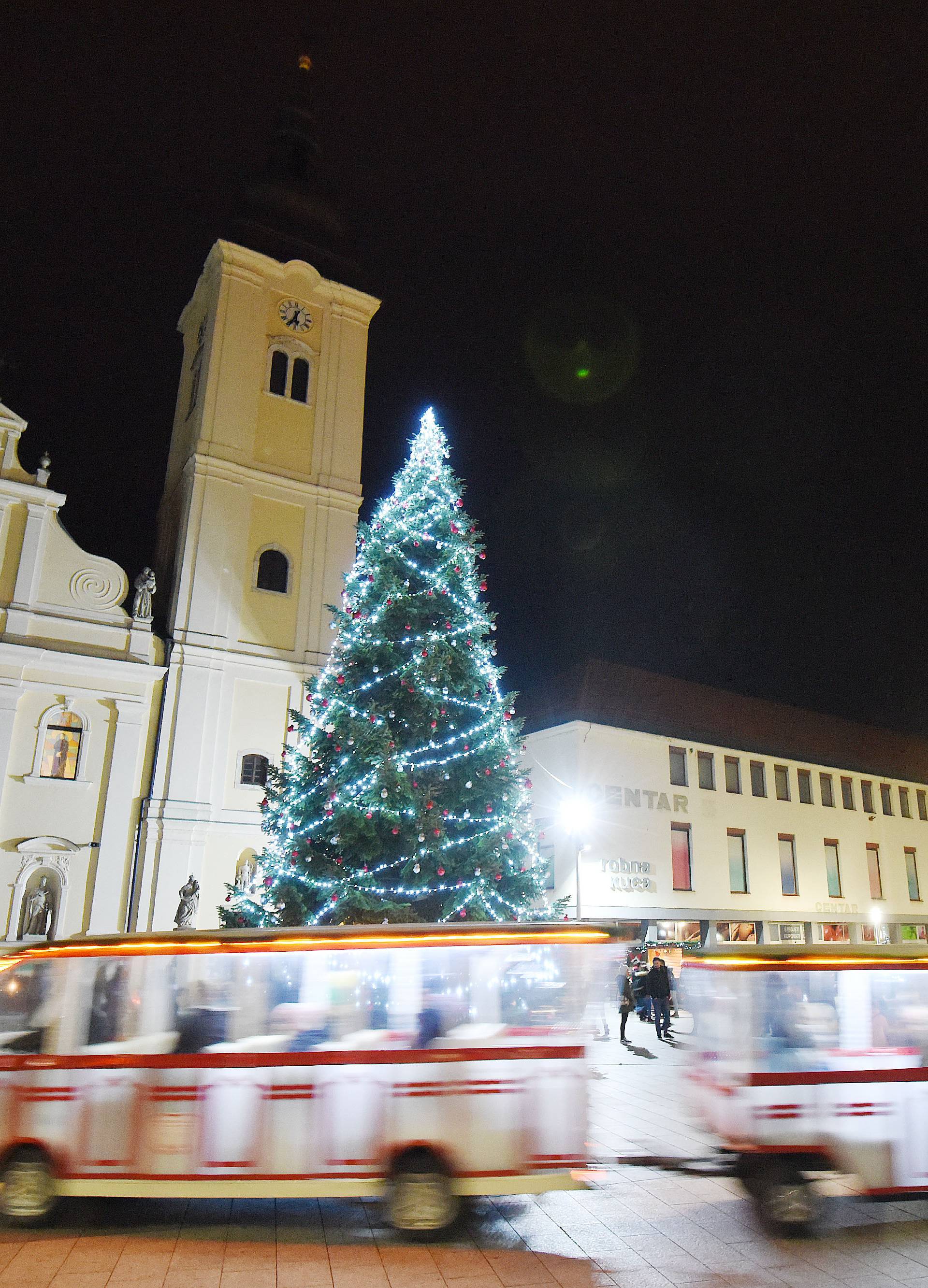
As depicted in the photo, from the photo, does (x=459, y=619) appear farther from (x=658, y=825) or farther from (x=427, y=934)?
(x=658, y=825)

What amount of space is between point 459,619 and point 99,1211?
1092cm

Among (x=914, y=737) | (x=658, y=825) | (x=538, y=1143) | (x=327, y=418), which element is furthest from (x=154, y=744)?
(x=914, y=737)

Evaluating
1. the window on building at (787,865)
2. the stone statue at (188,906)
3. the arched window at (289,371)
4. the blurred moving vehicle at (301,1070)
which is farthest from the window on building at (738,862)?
the blurred moving vehicle at (301,1070)

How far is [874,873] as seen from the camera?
39031 mm

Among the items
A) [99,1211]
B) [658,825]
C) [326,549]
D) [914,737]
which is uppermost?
[326,549]

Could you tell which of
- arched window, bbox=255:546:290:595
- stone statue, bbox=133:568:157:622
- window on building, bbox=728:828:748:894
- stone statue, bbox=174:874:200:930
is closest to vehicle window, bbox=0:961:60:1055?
stone statue, bbox=174:874:200:930

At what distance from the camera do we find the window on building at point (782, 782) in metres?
36.5

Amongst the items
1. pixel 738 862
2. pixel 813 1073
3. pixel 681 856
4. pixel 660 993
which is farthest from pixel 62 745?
pixel 813 1073

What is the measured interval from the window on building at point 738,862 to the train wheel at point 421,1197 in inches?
1106

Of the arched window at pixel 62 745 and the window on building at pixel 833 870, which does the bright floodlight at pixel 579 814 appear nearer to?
the window on building at pixel 833 870

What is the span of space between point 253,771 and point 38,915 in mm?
7046

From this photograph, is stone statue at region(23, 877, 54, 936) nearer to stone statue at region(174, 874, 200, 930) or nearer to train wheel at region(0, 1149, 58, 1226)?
stone statue at region(174, 874, 200, 930)

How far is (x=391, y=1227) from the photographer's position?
7.57 metres

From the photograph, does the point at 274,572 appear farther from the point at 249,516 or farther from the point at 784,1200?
the point at 784,1200
